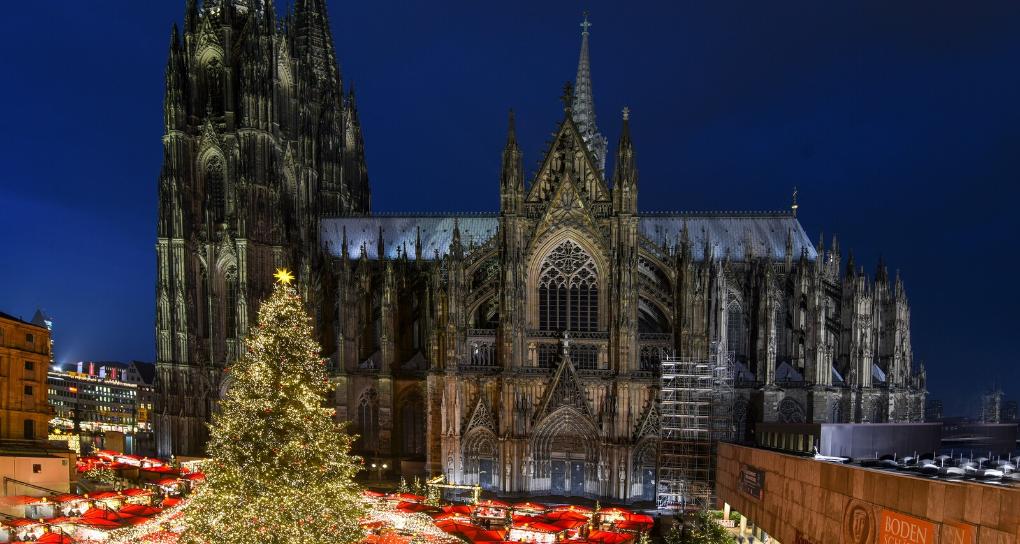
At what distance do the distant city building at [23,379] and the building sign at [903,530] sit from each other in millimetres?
38807

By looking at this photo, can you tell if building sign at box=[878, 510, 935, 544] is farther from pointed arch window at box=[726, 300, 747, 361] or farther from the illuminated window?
the illuminated window

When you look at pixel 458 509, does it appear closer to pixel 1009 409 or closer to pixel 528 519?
pixel 528 519

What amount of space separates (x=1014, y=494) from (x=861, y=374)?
29.6 m

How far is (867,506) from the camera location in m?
14.3

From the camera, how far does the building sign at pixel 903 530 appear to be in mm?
12195

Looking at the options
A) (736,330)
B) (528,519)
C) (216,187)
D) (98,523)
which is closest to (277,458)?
(98,523)

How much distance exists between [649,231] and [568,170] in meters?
9.69

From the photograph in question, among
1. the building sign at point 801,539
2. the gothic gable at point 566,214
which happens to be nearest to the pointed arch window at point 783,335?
A: the gothic gable at point 566,214

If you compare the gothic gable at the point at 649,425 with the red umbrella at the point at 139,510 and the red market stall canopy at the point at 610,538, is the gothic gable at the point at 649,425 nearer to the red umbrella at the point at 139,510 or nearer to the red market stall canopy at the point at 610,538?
the red market stall canopy at the point at 610,538

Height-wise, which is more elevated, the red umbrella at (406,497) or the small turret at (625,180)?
the small turret at (625,180)

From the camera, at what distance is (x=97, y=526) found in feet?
78.2

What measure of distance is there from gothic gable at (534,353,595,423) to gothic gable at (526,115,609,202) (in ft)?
30.0

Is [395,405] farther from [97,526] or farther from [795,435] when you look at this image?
[795,435]

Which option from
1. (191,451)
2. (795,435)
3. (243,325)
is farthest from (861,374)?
(191,451)
